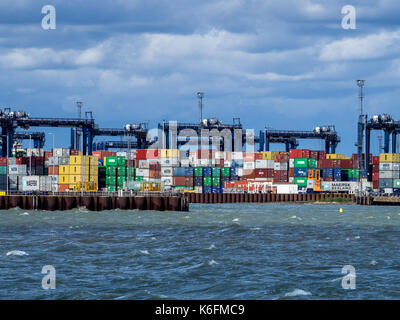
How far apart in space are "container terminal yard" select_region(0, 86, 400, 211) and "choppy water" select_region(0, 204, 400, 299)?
81.3m

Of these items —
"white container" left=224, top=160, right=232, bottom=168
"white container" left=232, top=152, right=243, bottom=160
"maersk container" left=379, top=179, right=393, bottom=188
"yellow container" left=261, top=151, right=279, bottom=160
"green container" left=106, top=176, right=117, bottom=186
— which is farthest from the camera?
"white container" left=232, top=152, right=243, bottom=160

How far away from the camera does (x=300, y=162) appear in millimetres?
153250

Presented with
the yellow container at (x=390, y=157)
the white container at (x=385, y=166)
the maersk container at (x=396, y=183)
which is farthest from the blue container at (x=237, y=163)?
the maersk container at (x=396, y=183)

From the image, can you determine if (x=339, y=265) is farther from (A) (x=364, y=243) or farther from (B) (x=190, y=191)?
(B) (x=190, y=191)

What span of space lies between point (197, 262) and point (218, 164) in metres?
129

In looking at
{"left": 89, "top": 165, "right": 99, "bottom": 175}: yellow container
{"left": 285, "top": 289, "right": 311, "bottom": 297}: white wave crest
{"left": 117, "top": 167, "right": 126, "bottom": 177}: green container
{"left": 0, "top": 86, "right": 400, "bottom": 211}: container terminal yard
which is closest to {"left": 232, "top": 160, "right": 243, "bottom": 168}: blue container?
{"left": 0, "top": 86, "right": 400, "bottom": 211}: container terminal yard

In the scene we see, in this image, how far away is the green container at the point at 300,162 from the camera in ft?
502

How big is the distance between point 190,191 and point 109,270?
4686 inches

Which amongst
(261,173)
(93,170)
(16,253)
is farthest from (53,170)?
(16,253)

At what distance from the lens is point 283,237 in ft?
141

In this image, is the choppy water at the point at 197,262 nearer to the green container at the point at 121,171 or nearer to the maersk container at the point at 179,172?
the green container at the point at 121,171

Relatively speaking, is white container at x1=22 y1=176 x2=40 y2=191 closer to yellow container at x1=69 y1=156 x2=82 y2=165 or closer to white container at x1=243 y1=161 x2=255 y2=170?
yellow container at x1=69 y1=156 x2=82 y2=165

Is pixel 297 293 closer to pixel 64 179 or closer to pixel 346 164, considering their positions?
pixel 64 179

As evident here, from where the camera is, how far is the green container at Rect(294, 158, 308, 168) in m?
A: 153
